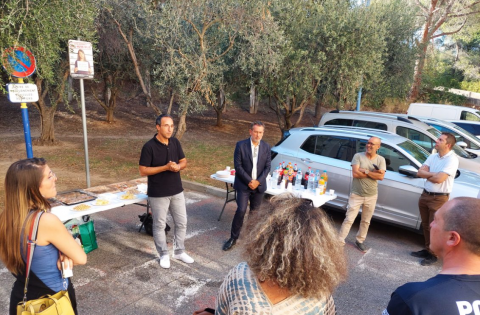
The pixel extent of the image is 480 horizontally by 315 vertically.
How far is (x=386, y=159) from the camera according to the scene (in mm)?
6023

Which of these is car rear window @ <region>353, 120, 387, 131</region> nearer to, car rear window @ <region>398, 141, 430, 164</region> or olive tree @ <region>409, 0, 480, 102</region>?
car rear window @ <region>398, 141, 430, 164</region>

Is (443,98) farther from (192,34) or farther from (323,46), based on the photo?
(192,34)

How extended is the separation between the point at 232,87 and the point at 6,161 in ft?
27.4

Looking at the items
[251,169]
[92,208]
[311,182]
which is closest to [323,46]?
[311,182]

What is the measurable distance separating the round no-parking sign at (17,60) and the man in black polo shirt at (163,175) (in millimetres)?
2540

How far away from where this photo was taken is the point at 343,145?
21.3ft

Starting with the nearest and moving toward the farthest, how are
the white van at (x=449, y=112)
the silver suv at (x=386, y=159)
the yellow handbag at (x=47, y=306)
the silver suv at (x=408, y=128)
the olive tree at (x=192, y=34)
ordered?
1. the yellow handbag at (x=47, y=306)
2. the silver suv at (x=386, y=159)
3. the olive tree at (x=192, y=34)
4. the silver suv at (x=408, y=128)
5. the white van at (x=449, y=112)

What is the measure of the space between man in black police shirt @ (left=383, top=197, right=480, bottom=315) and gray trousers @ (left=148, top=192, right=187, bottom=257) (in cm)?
320

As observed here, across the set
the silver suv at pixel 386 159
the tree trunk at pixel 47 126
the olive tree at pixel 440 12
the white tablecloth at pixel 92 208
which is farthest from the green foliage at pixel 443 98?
the white tablecloth at pixel 92 208

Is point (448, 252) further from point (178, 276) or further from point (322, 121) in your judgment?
point (322, 121)

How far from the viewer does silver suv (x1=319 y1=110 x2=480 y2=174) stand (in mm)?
8313

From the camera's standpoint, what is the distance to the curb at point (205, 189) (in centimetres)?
753

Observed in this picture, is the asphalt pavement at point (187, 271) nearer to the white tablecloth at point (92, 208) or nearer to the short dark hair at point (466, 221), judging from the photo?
the white tablecloth at point (92, 208)

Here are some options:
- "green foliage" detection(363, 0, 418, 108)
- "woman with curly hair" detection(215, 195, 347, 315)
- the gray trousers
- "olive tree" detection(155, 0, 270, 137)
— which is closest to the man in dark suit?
the gray trousers
